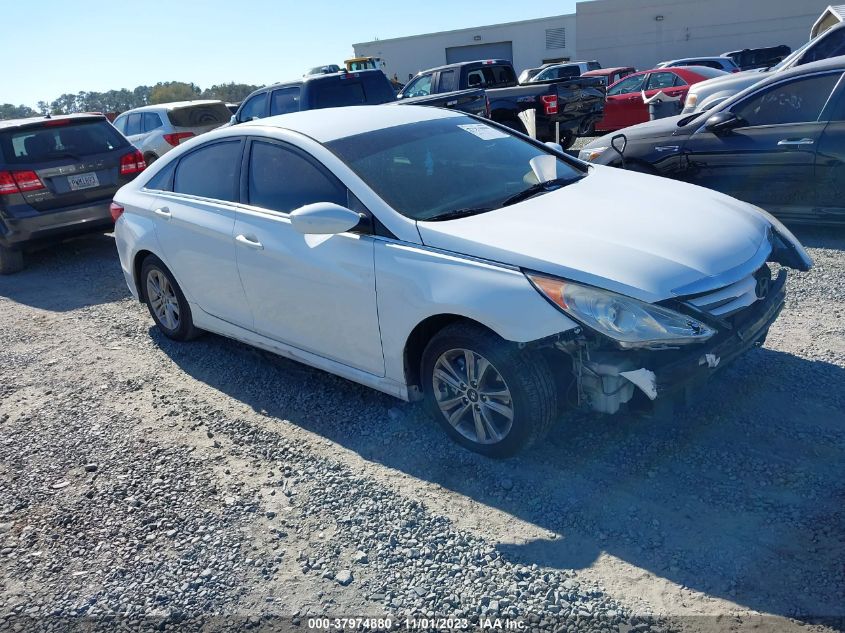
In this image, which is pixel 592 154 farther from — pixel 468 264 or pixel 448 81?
pixel 448 81

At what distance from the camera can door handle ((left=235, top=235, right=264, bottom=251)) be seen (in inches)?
167

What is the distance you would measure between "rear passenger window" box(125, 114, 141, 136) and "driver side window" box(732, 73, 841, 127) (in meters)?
12.4

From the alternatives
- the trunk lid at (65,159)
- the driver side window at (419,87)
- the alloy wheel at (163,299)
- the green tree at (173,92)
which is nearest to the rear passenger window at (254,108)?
the driver side window at (419,87)

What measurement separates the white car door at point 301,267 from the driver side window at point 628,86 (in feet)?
45.8

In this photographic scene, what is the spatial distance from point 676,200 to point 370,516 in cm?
234

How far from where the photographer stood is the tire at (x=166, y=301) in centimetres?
530

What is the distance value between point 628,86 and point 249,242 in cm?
1461

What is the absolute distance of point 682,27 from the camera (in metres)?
40.8

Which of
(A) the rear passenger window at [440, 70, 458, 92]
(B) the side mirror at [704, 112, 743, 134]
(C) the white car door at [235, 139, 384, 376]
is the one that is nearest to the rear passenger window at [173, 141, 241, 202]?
(C) the white car door at [235, 139, 384, 376]

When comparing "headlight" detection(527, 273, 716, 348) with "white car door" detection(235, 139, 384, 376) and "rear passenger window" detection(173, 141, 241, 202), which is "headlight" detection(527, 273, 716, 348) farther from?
"rear passenger window" detection(173, 141, 241, 202)

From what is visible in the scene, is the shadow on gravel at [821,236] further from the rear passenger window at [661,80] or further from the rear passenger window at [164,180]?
the rear passenger window at [661,80]

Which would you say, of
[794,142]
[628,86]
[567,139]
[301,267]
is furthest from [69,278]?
[628,86]

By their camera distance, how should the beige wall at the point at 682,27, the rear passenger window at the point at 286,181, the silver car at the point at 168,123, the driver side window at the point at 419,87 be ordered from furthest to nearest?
the beige wall at the point at 682,27, the driver side window at the point at 419,87, the silver car at the point at 168,123, the rear passenger window at the point at 286,181

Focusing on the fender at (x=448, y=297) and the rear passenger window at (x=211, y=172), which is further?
the rear passenger window at (x=211, y=172)
